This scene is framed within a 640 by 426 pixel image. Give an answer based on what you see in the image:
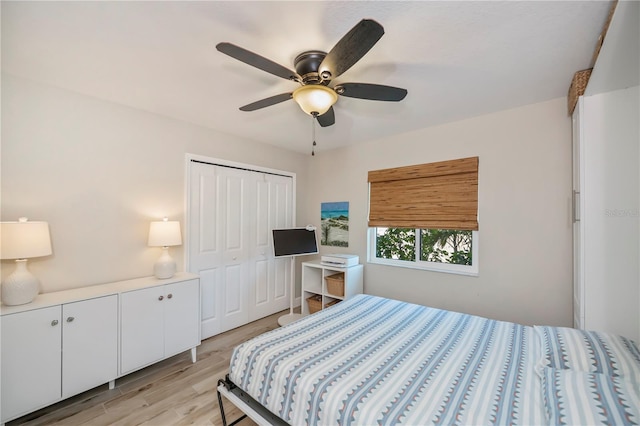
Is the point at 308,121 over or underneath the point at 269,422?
over

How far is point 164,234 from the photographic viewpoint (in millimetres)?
2445

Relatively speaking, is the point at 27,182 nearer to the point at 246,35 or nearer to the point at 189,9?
the point at 189,9

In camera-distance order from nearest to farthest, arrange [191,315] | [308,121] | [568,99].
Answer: [568,99] → [191,315] → [308,121]

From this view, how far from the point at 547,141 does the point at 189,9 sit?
2.90m

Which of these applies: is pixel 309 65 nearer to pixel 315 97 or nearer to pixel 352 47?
pixel 315 97

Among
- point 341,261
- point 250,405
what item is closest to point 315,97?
point 250,405

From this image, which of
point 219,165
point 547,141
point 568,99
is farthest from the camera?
point 219,165

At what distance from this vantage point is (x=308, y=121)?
2795 mm

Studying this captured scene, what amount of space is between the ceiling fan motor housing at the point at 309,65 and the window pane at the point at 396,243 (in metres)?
2.19

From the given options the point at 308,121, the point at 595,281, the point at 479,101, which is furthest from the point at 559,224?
the point at 308,121

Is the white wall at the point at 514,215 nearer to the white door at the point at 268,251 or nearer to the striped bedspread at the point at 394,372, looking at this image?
the striped bedspread at the point at 394,372

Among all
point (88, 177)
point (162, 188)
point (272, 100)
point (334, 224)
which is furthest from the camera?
point (334, 224)

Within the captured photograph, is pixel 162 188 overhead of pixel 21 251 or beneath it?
overhead

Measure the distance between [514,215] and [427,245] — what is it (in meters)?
0.92
